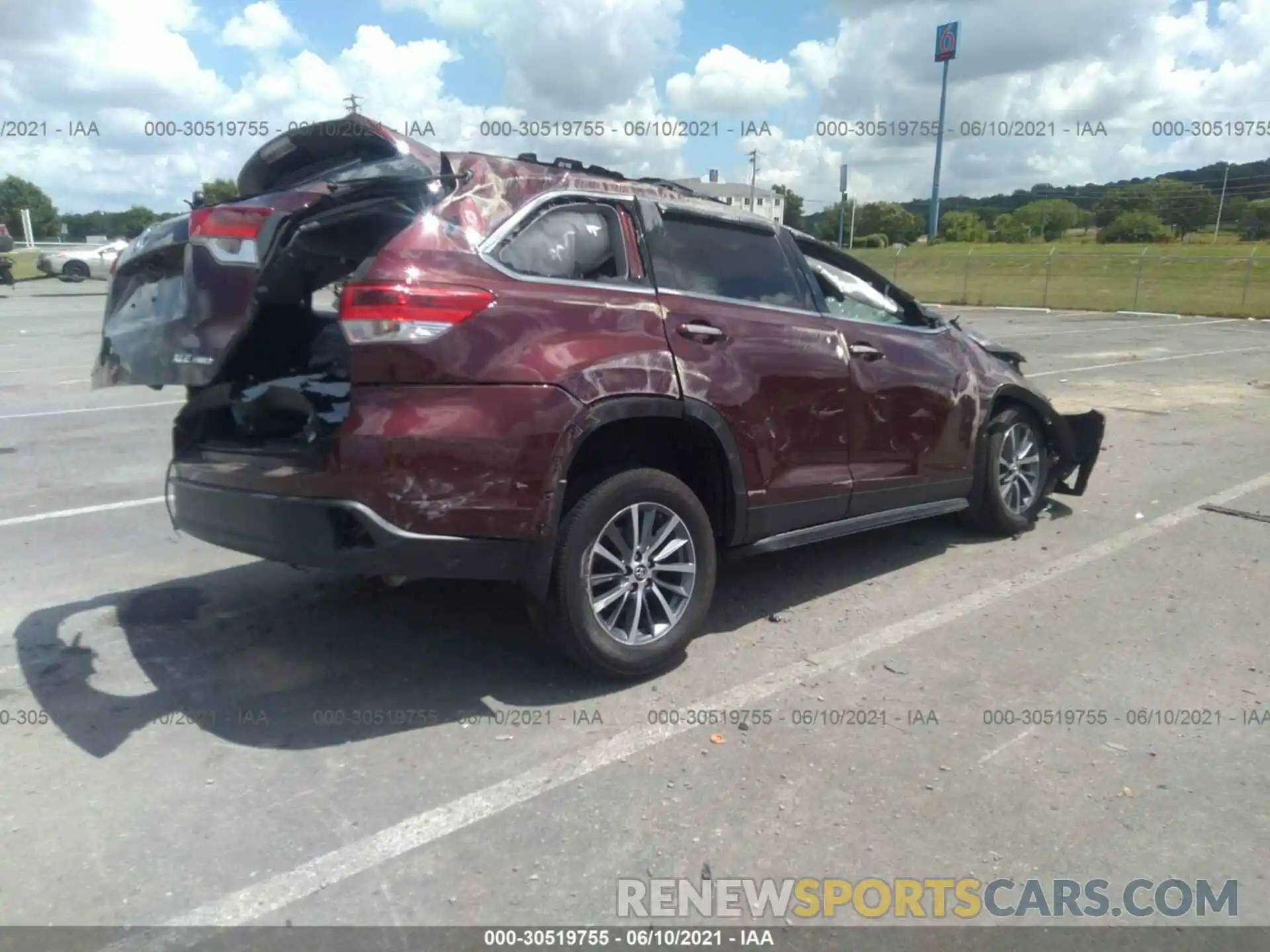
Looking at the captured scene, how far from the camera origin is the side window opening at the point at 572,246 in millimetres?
3705

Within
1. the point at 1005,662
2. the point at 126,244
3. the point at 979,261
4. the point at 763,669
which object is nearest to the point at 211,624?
the point at 126,244

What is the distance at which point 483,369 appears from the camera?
3467 mm

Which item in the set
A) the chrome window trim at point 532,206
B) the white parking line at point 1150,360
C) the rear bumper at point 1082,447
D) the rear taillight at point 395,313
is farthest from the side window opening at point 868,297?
the white parking line at point 1150,360

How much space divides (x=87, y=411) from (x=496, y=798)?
8641 mm

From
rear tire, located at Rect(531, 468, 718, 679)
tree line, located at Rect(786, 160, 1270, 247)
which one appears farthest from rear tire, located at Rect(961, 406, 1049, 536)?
tree line, located at Rect(786, 160, 1270, 247)

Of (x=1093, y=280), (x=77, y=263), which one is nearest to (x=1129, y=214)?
(x=1093, y=280)

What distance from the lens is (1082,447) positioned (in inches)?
251

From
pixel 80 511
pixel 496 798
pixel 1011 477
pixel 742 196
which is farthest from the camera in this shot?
pixel 742 196

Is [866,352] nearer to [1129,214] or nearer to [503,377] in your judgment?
[503,377]

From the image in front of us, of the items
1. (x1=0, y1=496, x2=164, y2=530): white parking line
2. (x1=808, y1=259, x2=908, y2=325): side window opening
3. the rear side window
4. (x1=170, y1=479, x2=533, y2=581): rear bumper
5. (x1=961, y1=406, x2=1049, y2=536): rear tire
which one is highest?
the rear side window

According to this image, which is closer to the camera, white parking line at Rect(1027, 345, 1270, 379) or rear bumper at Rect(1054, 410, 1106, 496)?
rear bumper at Rect(1054, 410, 1106, 496)

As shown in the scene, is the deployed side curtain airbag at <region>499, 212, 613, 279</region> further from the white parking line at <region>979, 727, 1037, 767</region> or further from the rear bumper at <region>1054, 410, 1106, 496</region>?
the rear bumper at <region>1054, 410, 1106, 496</region>

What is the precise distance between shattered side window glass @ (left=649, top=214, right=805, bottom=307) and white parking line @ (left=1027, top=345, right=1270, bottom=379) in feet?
29.1

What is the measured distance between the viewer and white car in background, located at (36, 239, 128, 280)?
33.6 meters
